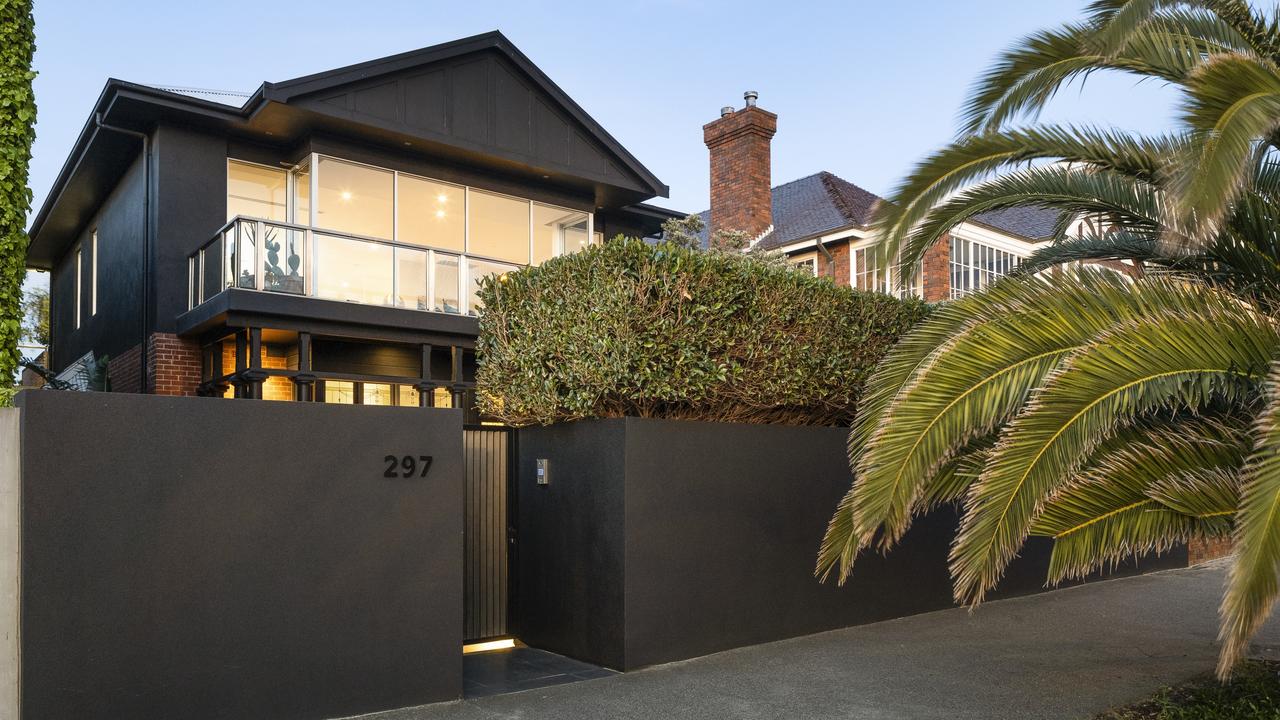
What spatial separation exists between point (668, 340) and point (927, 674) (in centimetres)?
344

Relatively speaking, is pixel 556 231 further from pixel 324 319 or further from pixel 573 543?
pixel 573 543

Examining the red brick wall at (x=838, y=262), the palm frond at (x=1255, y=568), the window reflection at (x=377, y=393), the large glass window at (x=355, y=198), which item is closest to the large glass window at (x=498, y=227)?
the large glass window at (x=355, y=198)

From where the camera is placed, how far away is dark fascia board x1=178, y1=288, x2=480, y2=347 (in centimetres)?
1143

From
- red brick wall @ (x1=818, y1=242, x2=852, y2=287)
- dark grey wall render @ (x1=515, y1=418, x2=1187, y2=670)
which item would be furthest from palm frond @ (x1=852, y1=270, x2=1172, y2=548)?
red brick wall @ (x1=818, y1=242, x2=852, y2=287)

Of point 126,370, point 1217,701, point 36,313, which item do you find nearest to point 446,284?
point 126,370

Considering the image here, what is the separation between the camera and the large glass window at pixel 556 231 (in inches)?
618

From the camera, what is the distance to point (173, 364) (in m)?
12.8

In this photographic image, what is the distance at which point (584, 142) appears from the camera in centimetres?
1580

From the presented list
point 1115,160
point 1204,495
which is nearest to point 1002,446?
point 1204,495

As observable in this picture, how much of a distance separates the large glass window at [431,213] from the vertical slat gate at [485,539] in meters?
5.89

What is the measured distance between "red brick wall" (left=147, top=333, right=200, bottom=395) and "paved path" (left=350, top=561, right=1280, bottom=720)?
316 inches

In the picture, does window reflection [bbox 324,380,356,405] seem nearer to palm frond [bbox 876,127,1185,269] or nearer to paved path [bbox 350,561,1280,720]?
paved path [bbox 350,561,1280,720]

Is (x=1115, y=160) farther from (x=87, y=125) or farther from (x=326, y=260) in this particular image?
(x=87, y=125)

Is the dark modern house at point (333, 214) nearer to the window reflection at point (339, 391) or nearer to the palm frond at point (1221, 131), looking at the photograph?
the window reflection at point (339, 391)
